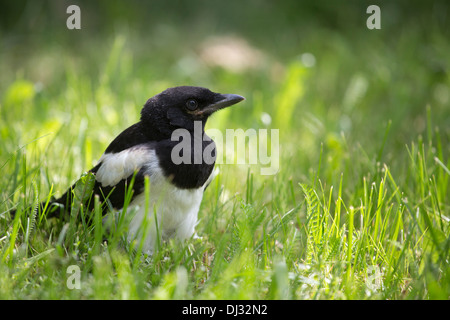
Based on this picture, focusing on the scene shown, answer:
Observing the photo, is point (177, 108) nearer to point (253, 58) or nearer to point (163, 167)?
point (163, 167)

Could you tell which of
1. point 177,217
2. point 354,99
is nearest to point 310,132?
point 354,99

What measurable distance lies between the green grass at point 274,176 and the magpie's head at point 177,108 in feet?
1.43

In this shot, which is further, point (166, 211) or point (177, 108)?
point (177, 108)

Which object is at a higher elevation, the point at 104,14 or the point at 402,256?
the point at 104,14

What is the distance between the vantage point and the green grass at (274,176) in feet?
6.91

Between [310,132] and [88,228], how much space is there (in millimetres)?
2443

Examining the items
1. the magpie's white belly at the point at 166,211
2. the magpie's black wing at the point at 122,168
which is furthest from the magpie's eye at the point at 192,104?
the magpie's white belly at the point at 166,211

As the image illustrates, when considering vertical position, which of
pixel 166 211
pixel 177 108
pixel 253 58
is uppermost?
pixel 253 58

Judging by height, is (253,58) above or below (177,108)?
above

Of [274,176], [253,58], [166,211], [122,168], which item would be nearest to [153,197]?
[166,211]

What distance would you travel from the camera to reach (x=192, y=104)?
2768 millimetres

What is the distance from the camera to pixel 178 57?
6258 millimetres

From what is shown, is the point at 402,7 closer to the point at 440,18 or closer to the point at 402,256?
the point at 440,18

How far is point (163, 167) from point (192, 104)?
44 centimetres
